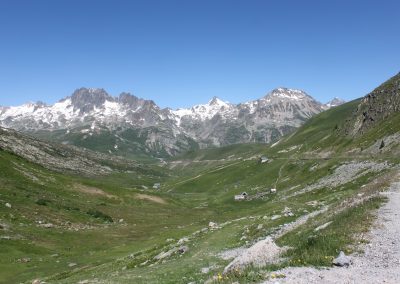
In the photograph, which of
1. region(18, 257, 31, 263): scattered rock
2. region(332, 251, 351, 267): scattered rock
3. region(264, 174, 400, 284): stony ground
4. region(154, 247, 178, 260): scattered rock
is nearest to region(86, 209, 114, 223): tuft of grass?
region(18, 257, 31, 263): scattered rock

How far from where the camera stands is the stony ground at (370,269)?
763 inches

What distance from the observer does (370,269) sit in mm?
20922

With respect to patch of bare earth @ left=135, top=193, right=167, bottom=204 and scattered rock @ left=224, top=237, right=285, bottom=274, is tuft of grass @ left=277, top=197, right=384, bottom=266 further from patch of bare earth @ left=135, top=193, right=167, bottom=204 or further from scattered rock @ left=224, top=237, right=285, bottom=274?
patch of bare earth @ left=135, top=193, right=167, bottom=204

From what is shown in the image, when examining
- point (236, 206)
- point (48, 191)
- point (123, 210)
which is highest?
point (48, 191)

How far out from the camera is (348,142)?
490 ft

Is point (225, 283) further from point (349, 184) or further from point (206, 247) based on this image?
point (349, 184)

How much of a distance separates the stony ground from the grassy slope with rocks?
3.12 feet

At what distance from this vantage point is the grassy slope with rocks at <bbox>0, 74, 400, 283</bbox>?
3131cm

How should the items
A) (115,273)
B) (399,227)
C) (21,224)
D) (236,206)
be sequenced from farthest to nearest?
(236,206)
(21,224)
(115,273)
(399,227)

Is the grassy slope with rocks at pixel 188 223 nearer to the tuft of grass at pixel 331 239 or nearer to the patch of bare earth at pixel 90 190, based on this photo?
the tuft of grass at pixel 331 239

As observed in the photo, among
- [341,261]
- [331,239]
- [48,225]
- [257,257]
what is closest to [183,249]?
[257,257]

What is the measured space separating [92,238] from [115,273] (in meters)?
35.3

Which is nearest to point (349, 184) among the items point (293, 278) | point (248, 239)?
point (248, 239)

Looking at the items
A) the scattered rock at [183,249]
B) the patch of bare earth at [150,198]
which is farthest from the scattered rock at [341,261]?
the patch of bare earth at [150,198]
